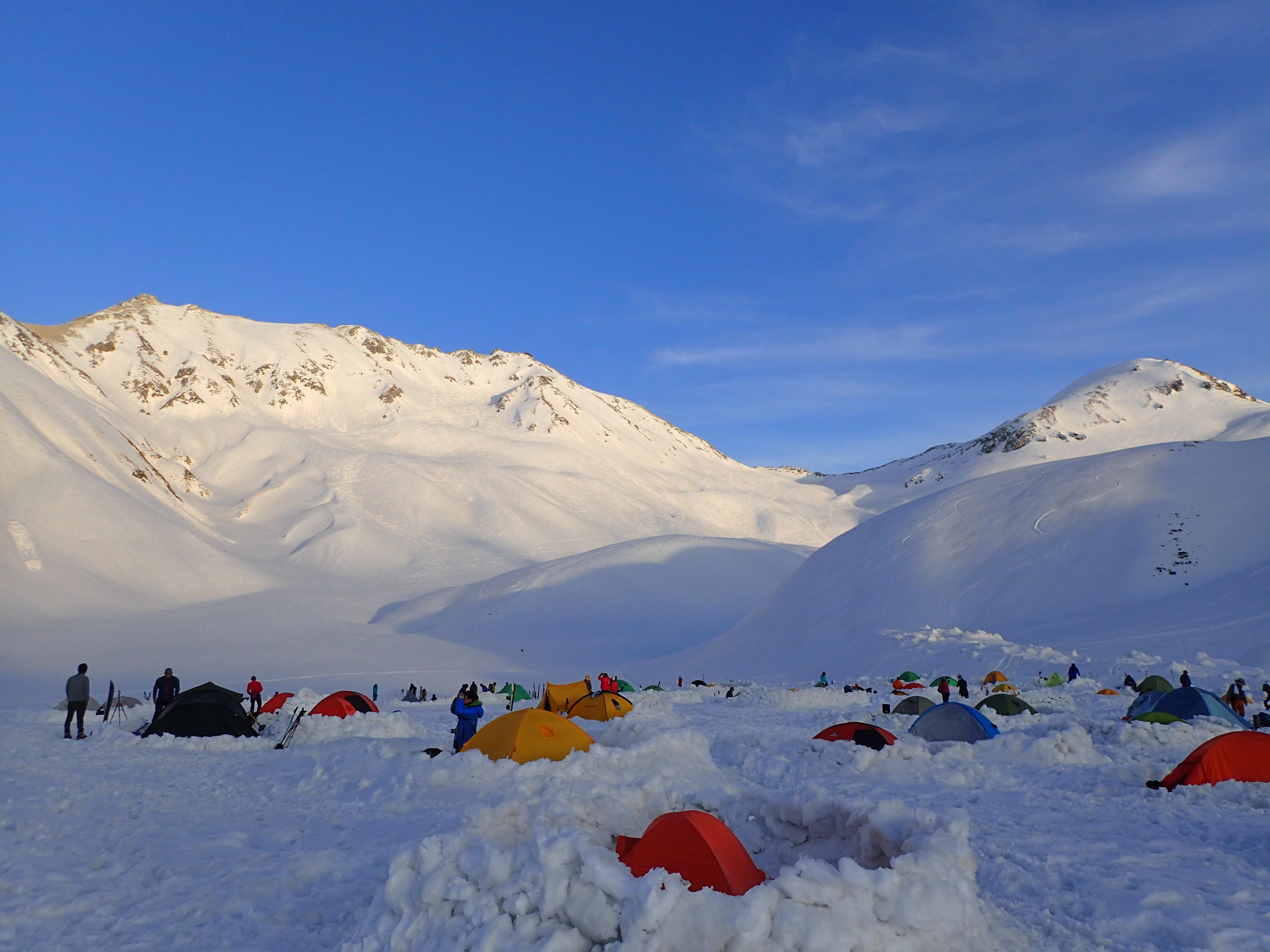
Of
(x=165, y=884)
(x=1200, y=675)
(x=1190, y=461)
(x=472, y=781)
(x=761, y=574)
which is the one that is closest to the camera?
(x=165, y=884)

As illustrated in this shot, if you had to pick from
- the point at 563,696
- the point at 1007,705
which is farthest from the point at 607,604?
the point at 1007,705

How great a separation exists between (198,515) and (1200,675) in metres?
91.0

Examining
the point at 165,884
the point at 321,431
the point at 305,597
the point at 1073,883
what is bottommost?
the point at 1073,883

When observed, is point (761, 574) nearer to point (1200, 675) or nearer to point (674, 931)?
point (1200, 675)

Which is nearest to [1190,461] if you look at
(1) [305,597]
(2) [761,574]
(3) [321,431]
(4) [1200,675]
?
(4) [1200,675]

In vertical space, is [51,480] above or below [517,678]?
above

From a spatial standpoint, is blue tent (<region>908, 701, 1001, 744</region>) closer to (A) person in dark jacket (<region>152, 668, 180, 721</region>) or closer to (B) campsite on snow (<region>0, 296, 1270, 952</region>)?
(B) campsite on snow (<region>0, 296, 1270, 952</region>)

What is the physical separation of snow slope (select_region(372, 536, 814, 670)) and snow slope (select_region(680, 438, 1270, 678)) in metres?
8.80

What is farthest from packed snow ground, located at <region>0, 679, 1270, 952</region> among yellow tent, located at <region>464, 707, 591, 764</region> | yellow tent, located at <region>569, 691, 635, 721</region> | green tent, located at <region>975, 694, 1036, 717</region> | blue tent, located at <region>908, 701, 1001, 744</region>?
yellow tent, located at <region>569, 691, 635, 721</region>

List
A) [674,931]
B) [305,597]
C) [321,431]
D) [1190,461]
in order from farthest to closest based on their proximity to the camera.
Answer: [321,431]
[305,597]
[1190,461]
[674,931]

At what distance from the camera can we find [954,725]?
49.3 feet

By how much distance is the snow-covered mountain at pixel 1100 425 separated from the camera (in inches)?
4796

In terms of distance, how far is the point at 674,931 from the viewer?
444 centimetres

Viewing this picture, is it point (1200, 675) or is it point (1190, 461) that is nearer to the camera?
point (1200, 675)
